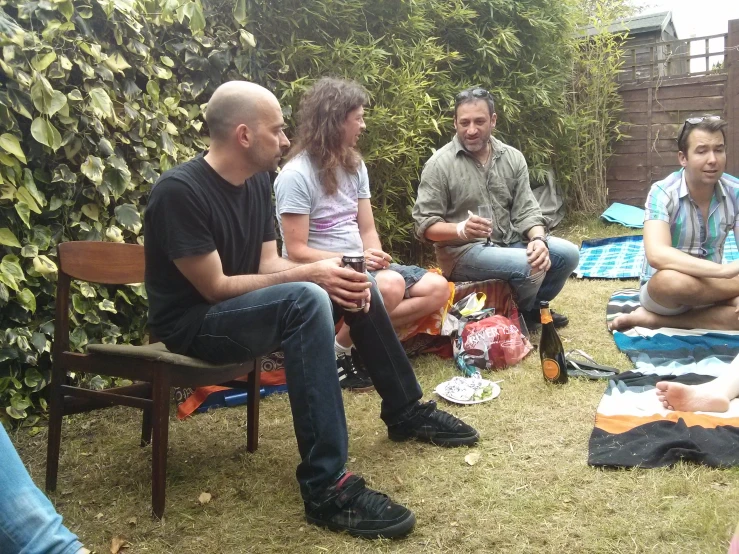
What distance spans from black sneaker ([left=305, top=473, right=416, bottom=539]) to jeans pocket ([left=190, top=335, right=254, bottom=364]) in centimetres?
52

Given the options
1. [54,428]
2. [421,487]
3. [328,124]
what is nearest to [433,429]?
[421,487]

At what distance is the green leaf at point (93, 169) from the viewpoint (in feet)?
10.2

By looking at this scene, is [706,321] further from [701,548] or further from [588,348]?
[701,548]

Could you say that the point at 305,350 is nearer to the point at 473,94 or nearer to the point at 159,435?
the point at 159,435

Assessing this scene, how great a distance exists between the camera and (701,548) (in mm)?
1850

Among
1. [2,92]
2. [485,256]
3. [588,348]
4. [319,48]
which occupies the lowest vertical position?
[588,348]

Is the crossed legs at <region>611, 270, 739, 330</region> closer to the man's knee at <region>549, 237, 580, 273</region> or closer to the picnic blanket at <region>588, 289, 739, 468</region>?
the picnic blanket at <region>588, 289, 739, 468</region>

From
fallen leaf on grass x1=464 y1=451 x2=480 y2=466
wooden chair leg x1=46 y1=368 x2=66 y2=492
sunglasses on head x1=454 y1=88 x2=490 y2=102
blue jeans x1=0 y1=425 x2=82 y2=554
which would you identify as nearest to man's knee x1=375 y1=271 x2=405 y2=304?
fallen leaf on grass x1=464 y1=451 x2=480 y2=466

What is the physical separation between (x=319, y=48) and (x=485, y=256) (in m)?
1.92

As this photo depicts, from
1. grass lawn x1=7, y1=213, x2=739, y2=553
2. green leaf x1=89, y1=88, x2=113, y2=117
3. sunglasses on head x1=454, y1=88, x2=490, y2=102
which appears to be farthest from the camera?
sunglasses on head x1=454, y1=88, x2=490, y2=102

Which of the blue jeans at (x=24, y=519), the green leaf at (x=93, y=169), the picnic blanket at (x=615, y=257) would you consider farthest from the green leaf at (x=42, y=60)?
the picnic blanket at (x=615, y=257)

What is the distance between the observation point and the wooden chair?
7.25 feet

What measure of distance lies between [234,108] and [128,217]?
4.20 feet

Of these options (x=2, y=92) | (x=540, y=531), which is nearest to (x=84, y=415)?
(x=2, y=92)
